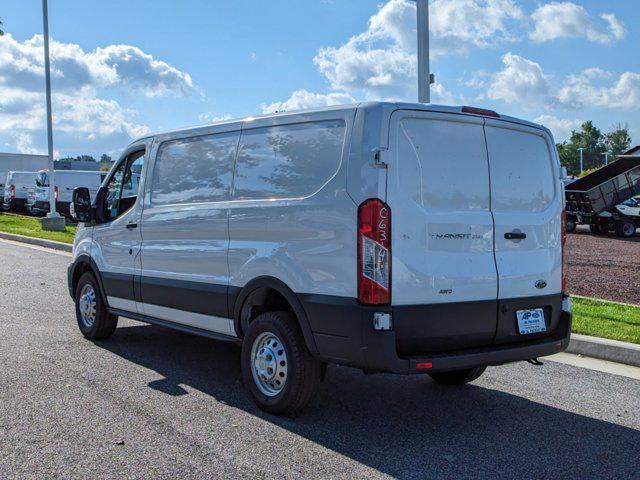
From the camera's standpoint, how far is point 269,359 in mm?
5039

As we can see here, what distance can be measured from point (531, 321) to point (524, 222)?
2.34ft

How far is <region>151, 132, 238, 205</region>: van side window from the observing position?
5.57m

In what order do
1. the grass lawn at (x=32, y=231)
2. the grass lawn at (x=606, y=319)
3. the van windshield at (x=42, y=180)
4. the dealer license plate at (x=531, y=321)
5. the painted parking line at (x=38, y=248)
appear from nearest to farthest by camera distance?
the dealer license plate at (x=531, y=321), the grass lawn at (x=606, y=319), the painted parking line at (x=38, y=248), the grass lawn at (x=32, y=231), the van windshield at (x=42, y=180)

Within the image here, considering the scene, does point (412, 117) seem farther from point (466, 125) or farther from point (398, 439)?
point (398, 439)

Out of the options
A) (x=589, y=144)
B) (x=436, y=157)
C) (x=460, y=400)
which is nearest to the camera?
(x=436, y=157)

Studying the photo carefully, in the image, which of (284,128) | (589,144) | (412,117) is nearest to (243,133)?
(284,128)

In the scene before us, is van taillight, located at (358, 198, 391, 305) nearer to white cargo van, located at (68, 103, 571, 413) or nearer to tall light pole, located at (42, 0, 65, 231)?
white cargo van, located at (68, 103, 571, 413)

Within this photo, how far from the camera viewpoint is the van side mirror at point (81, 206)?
7.27 metres

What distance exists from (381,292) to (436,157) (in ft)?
3.28

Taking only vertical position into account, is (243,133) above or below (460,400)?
above

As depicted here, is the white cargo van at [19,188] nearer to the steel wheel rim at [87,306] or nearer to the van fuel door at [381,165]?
the steel wheel rim at [87,306]

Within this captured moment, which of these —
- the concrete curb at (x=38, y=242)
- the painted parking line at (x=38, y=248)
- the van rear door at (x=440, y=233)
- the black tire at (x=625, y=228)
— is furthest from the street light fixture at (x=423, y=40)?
the black tire at (x=625, y=228)

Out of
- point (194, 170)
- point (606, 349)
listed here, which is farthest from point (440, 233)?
point (606, 349)

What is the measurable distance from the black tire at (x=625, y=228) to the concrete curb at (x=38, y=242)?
17.7 meters
